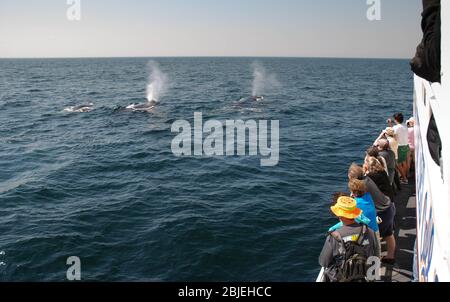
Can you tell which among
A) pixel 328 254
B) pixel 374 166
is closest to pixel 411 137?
pixel 374 166

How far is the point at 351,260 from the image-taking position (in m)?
5.21

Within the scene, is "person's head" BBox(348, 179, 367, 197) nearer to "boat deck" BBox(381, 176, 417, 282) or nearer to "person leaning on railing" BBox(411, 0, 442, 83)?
"boat deck" BBox(381, 176, 417, 282)

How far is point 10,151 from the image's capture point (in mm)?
24531

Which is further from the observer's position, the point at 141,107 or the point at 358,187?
the point at 141,107

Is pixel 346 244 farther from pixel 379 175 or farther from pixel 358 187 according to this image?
pixel 379 175

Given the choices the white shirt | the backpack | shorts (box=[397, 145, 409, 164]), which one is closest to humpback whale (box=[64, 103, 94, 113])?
shorts (box=[397, 145, 409, 164])

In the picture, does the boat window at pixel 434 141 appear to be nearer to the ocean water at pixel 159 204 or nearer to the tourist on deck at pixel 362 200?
the tourist on deck at pixel 362 200

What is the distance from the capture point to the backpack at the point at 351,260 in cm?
521

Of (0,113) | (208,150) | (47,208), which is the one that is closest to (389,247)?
(47,208)

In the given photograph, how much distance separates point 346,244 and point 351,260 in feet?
0.65

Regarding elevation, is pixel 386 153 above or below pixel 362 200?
above

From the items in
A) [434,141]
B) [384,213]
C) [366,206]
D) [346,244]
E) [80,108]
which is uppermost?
[434,141]

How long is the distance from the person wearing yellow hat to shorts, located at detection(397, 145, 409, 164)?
22.5ft
